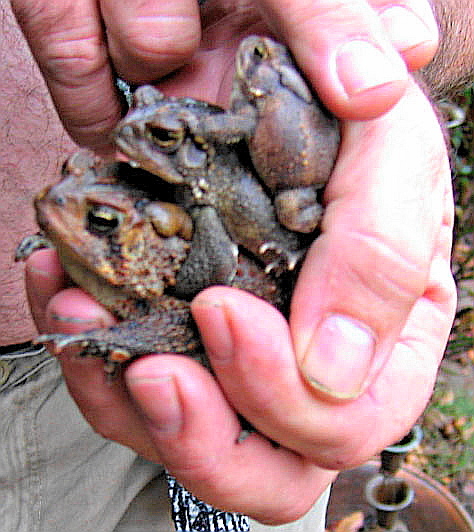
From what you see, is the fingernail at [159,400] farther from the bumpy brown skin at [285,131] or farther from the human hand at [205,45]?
the human hand at [205,45]

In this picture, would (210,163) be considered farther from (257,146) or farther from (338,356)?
(338,356)

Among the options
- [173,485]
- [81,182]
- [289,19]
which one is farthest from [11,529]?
[289,19]

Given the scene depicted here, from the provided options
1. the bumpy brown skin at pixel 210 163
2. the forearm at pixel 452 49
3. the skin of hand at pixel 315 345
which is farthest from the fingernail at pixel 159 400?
the forearm at pixel 452 49

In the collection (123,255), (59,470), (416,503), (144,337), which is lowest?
(416,503)

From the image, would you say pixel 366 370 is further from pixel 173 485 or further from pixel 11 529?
pixel 11 529

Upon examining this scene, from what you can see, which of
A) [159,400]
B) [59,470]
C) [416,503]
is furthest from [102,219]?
[416,503]
